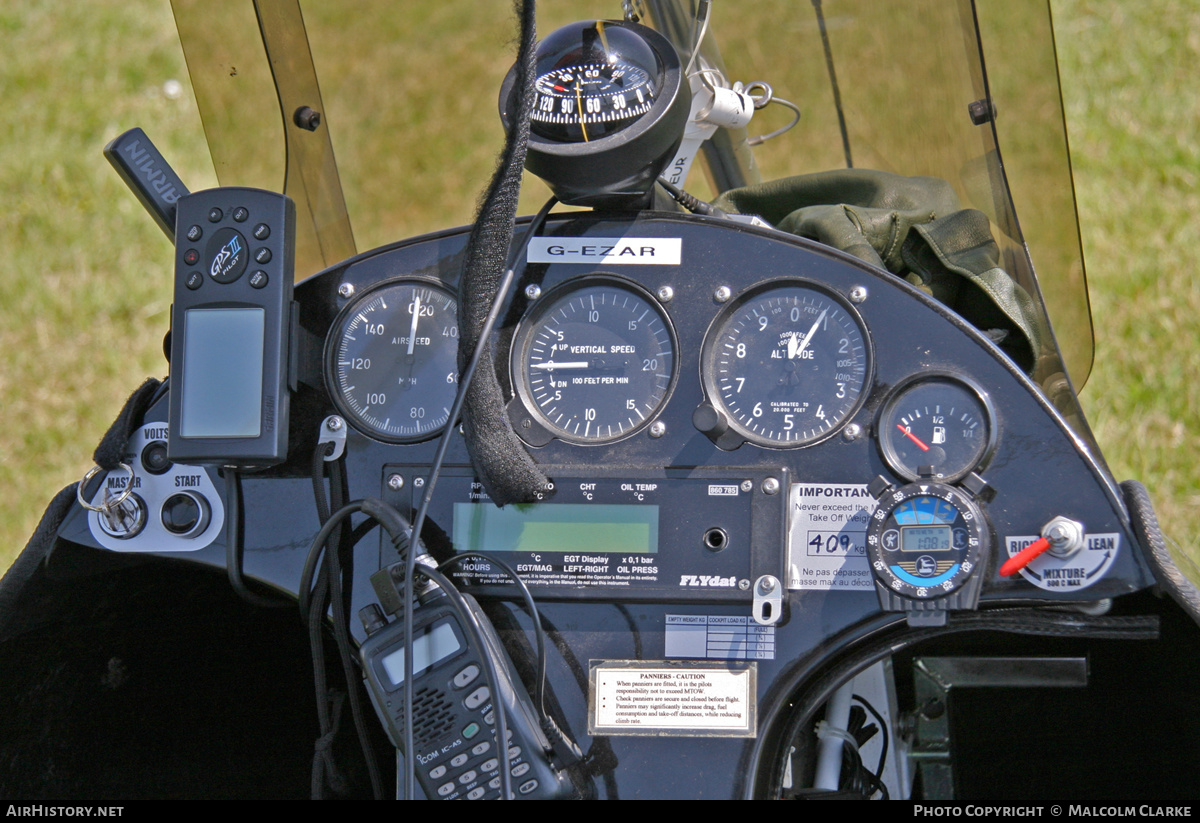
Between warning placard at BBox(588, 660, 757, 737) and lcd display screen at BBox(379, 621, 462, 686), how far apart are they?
0.24 m

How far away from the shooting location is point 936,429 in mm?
1793

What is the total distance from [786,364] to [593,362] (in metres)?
0.33

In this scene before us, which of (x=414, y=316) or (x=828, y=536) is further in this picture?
(x=414, y=316)

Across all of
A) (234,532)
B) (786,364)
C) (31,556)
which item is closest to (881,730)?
(786,364)

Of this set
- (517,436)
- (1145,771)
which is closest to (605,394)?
(517,436)

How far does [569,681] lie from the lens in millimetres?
1805

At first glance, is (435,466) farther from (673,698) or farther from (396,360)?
(673,698)

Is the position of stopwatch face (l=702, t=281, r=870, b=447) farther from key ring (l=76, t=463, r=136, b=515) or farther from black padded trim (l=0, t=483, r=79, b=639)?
black padded trim (l=0, t=483, r=79, b=639)

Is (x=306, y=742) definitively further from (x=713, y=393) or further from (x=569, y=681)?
(x=713, y=393)

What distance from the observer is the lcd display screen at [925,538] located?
1672 mm

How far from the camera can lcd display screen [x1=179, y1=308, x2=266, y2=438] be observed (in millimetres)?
1837

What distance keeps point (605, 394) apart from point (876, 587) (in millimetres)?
551

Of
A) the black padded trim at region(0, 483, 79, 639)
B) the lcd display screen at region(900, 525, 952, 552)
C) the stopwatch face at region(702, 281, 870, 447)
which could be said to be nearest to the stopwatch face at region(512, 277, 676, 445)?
the stopwatch face at region(702, 281, 870, 447)

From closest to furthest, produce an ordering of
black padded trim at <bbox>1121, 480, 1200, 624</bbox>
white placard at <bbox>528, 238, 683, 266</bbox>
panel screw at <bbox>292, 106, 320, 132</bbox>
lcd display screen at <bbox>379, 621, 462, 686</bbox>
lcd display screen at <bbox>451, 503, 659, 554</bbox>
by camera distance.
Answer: black padded trim at <bbox>1121, 480, 1200, 624</bbox> < lcd display screen at <bbox>379, 621, 462, 686</bbox> < lcd display screen at <bbox>451, 503, 659, 554</bbox> < white placard at <bbox>528, 238, 683, 266</bbox> < panel screw at <bbox>292, 106, 320, 132</bbox>
